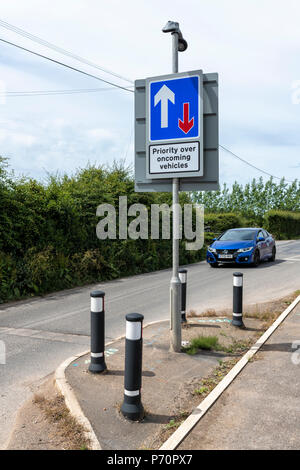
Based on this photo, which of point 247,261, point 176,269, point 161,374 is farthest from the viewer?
point 247,261

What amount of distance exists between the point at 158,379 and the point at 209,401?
2.72 feet

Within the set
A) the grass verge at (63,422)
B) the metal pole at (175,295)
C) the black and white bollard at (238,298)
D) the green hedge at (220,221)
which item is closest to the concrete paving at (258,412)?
the grass verge at (63,422)

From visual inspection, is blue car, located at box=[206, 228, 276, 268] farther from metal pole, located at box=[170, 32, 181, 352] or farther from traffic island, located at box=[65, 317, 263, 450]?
metal pole, located at box=[170, 32, 181, 352]

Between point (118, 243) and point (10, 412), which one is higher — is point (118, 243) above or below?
above

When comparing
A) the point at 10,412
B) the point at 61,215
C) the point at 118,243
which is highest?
the point at 61,215

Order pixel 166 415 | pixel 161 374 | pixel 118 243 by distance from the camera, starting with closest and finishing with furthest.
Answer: pixel 166 415
pixel 161 374
pixel 118 243

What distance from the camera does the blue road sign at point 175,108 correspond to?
18.4ft

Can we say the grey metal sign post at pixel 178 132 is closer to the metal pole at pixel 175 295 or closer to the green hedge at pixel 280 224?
the metal pole at pixel 175 295

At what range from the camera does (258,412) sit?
3.89 metres
